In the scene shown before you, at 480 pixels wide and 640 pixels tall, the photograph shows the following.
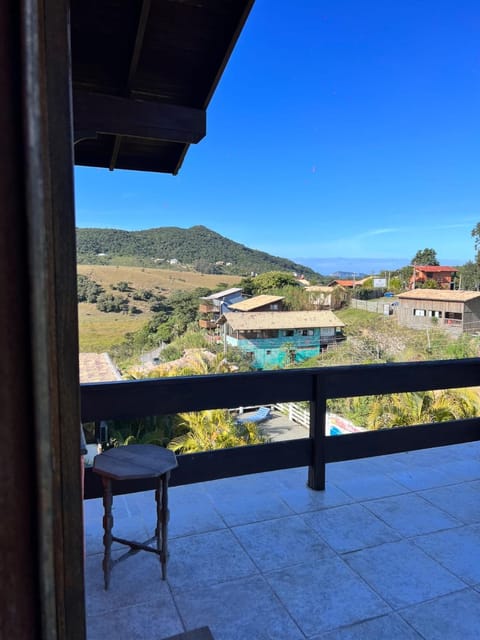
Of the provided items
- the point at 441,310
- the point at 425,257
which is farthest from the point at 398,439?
the point at 425,257

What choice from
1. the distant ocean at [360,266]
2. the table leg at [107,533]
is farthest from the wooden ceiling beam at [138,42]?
the distant ocean at [360,266]

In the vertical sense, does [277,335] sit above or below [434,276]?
below

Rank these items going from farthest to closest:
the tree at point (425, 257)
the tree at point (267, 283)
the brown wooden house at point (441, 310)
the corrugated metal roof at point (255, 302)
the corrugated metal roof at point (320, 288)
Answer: the tree at point (425, 257), the corrugated metal roof at point (320, 288), the tree at point (267, 283), the corrugated metal roof at point (255, 302), the brown wooden house at point (441, 310)

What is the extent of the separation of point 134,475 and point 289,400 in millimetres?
1150

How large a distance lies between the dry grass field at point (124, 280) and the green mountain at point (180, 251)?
1.28 feet

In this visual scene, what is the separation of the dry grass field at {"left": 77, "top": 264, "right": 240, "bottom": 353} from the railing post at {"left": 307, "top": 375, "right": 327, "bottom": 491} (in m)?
11.9

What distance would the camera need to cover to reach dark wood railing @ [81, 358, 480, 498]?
225cm

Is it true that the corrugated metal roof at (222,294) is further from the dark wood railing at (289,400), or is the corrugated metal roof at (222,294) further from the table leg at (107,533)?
the table leg at (107,533)

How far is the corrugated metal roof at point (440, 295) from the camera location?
61.8ft

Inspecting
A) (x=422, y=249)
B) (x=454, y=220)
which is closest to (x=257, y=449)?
(x=422, y=249)

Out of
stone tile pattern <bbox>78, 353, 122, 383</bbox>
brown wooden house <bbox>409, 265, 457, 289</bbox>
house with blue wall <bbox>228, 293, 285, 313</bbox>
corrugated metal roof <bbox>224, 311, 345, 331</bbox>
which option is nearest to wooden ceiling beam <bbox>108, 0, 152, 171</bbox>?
stone tile pattern <bbox>78, 353, 122, 383</bbox>

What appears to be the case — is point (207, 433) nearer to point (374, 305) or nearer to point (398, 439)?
point (398, 439)

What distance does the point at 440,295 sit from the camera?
19.8 m

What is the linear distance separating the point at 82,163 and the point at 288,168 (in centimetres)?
3116
